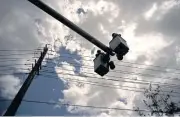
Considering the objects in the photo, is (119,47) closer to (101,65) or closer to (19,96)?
(101,65)

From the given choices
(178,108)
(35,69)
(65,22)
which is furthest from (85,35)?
(178,108)

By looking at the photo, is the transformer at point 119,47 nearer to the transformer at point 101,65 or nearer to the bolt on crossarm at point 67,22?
the bolt on crossarm at point 67,22

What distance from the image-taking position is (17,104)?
1199 cm

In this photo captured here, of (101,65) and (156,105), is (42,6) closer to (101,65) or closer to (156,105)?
(101,65)

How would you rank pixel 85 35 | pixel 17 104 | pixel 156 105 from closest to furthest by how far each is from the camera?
pixel 85 35 → pixel 17 104 → pixel 156 105

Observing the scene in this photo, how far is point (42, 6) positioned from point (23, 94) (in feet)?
Answer: 31.3

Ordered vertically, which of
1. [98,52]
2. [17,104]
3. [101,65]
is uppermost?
[98,52]

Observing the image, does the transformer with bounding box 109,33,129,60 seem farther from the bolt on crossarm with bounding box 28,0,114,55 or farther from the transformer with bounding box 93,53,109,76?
the transformer with bounding box 93,53,109,76

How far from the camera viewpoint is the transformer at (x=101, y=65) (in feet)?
14.4

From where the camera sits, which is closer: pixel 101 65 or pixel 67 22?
pixel 67 22

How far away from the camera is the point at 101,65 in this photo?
14.4ft

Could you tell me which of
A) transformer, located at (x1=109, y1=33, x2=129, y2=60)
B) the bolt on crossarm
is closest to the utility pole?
the bolt on crossarm

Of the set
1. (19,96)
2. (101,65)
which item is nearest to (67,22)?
(101,65)

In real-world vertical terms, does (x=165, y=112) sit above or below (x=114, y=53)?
below
